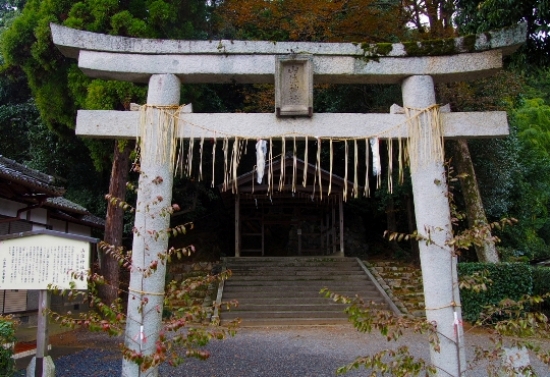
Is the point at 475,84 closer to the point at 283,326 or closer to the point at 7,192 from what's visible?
the point at 283,326

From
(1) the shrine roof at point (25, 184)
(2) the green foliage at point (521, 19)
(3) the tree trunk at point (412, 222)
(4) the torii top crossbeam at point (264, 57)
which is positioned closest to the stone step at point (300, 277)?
(3) the tree trunk at point (412, 222)

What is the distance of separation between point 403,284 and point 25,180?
416 inches

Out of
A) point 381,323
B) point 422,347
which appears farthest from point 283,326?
point 381,323

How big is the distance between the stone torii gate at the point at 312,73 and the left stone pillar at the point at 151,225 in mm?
12

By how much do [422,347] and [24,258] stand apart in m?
7.11

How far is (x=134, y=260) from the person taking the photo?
450 cm

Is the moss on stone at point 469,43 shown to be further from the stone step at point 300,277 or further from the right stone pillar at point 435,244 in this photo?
the stone step at point 300,277

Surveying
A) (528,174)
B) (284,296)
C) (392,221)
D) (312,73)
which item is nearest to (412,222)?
(392,221)

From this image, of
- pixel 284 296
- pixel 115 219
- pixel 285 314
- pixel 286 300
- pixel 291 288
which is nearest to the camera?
pixel 285 314

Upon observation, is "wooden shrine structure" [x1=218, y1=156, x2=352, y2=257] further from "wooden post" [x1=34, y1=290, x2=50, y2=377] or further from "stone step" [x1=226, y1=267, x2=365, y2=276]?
"wooden post" [x1=34, y1=290, x2=50, y2=377]

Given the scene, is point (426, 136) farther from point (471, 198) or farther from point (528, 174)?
point (528, 174)

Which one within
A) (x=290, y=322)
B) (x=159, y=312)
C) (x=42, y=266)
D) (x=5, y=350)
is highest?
(x=42, y=266)

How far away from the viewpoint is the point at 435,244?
14.4 feet

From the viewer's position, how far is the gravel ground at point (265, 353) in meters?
6.74
